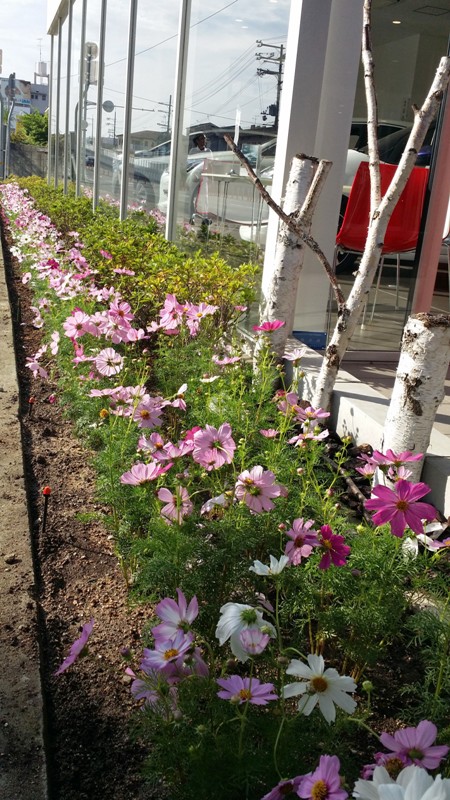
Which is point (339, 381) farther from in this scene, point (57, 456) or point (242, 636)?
point (242, 636)

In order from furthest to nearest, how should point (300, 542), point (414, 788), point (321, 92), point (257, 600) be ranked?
point (321, 92), point (257, 600), point (300, 542), point (414, 788)

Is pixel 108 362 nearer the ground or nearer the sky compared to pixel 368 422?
nearer the sky

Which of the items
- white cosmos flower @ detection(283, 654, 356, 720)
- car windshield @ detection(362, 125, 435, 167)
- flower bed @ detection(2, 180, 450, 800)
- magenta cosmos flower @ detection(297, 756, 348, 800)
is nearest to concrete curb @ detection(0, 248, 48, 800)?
flower bed @ detection(2, 180, 450, 800)

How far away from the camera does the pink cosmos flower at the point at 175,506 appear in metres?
1.99

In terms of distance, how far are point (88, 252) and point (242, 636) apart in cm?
487

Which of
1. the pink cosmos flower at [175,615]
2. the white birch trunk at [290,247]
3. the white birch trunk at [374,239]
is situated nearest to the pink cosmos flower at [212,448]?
the pink cosmos flower at [175,615]

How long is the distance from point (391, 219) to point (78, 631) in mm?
3485

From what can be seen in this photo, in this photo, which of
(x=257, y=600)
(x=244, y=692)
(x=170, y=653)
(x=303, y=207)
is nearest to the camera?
(x=244, y=692)

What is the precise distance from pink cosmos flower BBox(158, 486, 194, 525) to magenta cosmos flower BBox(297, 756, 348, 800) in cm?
93

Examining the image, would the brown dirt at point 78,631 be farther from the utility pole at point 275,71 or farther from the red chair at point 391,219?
the utility pole at point 275,71

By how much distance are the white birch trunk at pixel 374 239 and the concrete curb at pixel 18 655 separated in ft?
4.50

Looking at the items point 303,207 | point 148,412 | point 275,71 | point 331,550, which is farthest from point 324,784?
point 275,71

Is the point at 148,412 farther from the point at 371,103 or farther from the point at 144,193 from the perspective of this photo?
the point at 144,193

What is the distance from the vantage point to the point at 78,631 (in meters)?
2.24
